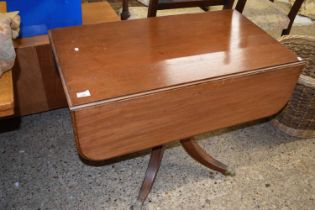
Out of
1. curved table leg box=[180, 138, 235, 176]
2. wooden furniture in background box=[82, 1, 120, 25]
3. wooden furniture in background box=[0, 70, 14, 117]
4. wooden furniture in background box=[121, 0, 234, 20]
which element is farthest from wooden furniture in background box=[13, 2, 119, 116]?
curved table leg box=[180, 138, 235, 176]

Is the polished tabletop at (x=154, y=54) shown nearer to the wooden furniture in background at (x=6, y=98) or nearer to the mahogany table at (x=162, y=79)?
the mahogany table at (x=162, y=79)

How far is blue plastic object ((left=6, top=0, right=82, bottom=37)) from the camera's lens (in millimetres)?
1321

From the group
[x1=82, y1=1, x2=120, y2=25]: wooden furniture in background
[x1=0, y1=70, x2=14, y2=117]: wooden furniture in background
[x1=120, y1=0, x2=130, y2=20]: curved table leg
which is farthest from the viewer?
[x1=120, y1=0, x2=130, y2=20]: curved table leg

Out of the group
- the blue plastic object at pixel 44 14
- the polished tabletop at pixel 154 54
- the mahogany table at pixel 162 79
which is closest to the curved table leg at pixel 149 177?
the mahogany table at pixel 162 79

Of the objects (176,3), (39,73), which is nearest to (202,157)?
(176,3)

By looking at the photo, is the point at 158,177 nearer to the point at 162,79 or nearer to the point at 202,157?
the point at 202,157

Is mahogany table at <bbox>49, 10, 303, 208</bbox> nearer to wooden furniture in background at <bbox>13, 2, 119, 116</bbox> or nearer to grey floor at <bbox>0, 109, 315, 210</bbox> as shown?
wooden furniture in background at <bbox>13, 2, 119, 116</bbox>

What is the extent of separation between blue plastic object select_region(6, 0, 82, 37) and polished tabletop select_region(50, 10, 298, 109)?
30cm

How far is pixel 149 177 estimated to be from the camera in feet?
4.51

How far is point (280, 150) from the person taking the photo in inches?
65.9

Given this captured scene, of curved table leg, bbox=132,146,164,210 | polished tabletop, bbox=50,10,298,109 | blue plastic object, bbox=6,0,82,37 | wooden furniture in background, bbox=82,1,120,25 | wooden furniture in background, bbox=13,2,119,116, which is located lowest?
curved table leg, bbox=132,146,164,210

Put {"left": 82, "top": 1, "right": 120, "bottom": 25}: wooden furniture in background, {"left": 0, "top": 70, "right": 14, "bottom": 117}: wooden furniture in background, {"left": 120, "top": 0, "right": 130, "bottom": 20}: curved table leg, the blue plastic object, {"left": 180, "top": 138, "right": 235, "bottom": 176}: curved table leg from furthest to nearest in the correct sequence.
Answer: {"left": 120, "top": 0, "right": 130, "bottom": 20}: curved table leg, {"left": 82, "top": 1, "right": 120, "bottom": 25}: wooden furniture in background, {"left": 180, "top": 138, "right": 235, "bottom": 176}: curved table leg, the blue plastic object, {"left": 0, "top": 70, "right": 14, "bottom": 117}: wooden furniture in background

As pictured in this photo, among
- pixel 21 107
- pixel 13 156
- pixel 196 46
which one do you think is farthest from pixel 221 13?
pixel 13 156

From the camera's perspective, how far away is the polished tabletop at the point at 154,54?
35.6 inches
